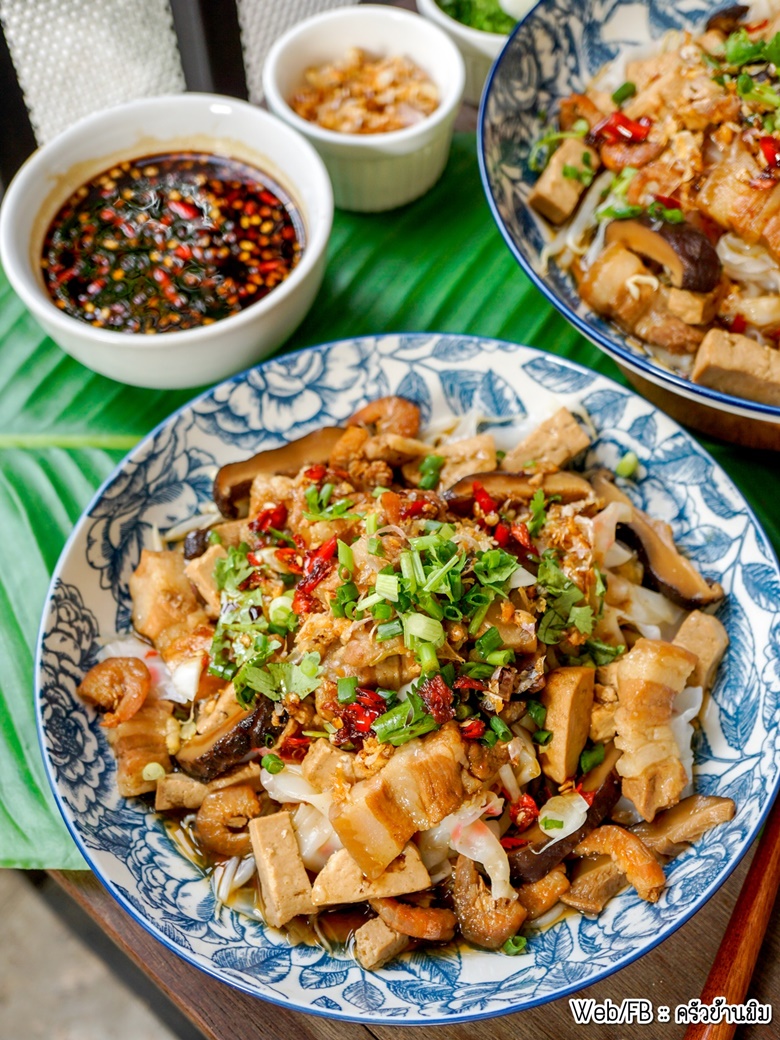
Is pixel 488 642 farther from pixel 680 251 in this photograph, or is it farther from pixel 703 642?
pixel 680 251

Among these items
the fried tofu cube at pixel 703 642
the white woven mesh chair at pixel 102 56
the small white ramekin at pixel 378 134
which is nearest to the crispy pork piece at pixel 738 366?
the fried tofu cube at pixel 703 642

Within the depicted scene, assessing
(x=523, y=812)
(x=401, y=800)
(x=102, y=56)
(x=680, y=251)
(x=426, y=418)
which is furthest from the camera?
(x=102, y=56)

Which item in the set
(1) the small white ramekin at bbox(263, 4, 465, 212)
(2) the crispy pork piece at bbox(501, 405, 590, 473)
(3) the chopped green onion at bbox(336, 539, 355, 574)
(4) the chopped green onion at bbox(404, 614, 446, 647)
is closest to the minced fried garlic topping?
(1) the small white ramekin at bbox(263, 4, 465, 212)

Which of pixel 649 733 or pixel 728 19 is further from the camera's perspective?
pixel 728 19

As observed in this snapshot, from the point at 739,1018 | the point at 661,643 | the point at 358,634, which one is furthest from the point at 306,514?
the point at 739,1018

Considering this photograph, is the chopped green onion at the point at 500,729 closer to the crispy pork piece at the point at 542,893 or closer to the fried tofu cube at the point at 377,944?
the crispy pork piece at the point at 542,893

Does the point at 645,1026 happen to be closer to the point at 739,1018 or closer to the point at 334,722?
the point at 739,1018

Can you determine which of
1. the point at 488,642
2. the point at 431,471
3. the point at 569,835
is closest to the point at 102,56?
the point at 431,471
